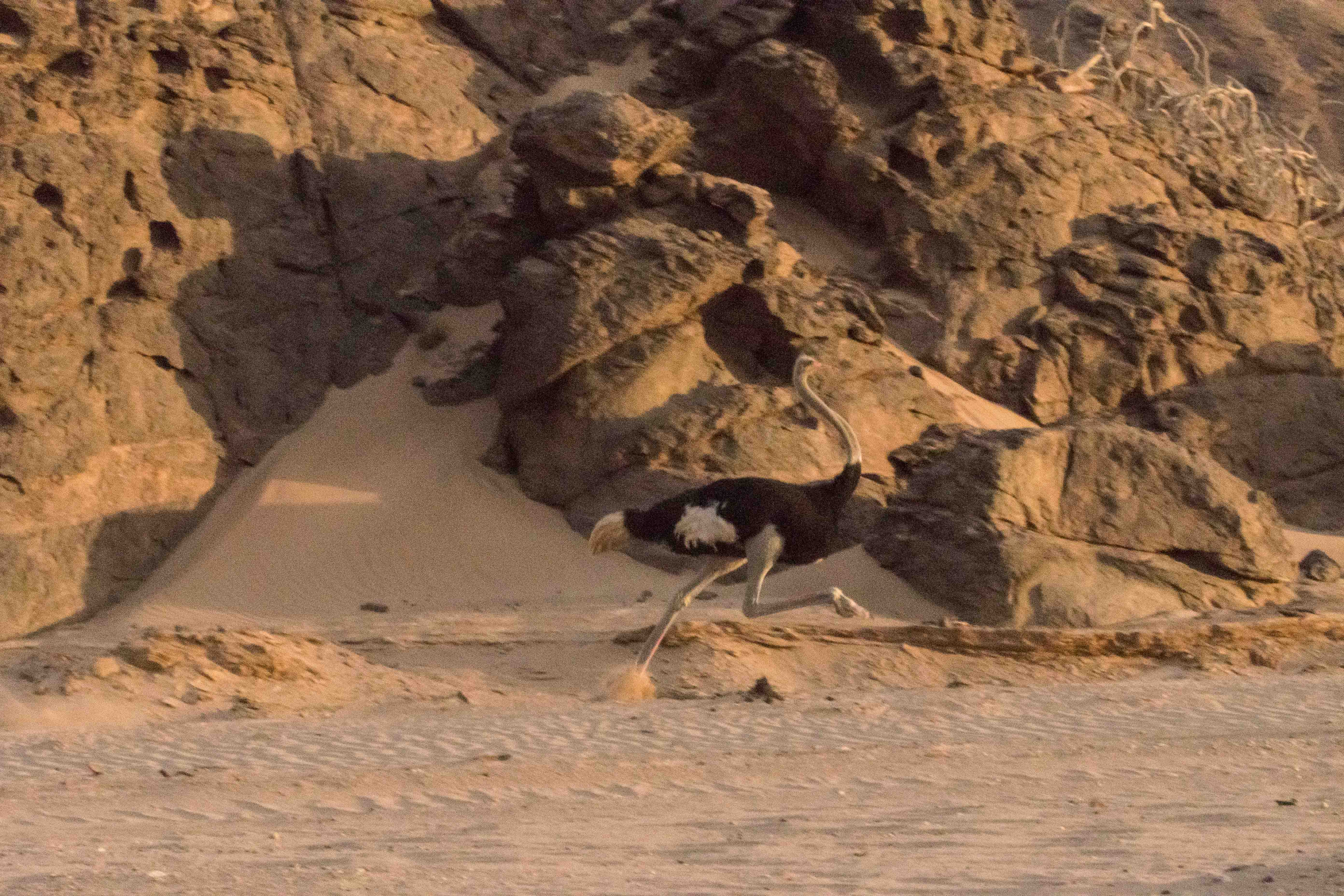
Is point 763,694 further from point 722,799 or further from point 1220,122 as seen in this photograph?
point 1220,122

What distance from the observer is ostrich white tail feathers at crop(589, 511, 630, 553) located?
12094mm

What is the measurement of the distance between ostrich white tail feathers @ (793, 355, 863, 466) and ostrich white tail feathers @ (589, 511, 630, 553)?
1695 mm

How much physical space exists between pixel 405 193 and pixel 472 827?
13754 mm

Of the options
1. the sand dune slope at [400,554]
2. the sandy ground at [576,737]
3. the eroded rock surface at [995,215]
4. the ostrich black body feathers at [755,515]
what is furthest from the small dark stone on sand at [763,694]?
the eroded rock surface at [995,215]

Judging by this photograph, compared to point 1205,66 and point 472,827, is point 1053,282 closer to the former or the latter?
point 1205,66

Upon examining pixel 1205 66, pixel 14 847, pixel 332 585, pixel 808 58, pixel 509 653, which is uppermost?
pixel 1205 66

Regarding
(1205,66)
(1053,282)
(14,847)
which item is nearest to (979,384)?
(1053,282)

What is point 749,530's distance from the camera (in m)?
11.2

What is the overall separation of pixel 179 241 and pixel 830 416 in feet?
27.6

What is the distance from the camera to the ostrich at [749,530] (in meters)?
11.1

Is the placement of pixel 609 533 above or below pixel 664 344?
below

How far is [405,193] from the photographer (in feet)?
64.2

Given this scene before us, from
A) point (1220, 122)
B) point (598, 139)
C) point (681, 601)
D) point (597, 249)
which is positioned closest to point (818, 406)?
point (681, 601)

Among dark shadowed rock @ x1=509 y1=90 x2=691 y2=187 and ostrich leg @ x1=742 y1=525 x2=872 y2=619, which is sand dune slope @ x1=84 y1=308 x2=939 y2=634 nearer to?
ostrich leg @ x1=742 y1=525 x2=872 y2=619
